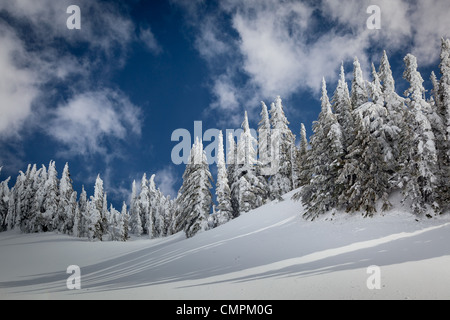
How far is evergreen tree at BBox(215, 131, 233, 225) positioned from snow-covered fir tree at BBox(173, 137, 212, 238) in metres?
1.50

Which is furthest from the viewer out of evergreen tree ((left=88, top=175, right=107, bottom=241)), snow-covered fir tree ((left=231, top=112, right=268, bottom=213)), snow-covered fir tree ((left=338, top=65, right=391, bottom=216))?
evergreen tree ((left=88, top=175, right=107, bottom=241))

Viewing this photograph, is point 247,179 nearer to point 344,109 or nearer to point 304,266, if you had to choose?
point 344,109

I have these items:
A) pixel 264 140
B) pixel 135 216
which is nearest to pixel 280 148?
pixel 264 140

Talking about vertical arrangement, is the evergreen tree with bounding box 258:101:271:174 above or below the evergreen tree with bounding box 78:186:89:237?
above

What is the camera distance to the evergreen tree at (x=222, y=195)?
99.8 ft

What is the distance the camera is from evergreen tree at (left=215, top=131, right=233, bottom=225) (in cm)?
3042

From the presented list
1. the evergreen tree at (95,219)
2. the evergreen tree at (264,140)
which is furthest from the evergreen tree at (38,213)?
the evergreen tree at (264,140)

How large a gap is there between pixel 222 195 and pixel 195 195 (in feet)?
12.9

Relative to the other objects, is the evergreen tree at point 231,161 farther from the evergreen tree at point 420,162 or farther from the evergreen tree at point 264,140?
the evergreen tree at point 420,162

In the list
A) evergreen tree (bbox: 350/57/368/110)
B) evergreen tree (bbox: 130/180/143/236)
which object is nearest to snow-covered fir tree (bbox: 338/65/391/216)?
evergreen tree (bbox: 350/57/368/110)

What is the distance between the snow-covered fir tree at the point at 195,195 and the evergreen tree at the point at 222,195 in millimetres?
1496

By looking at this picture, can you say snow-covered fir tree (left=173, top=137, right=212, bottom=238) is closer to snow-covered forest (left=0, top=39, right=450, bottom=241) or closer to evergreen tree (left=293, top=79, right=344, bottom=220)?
snow-covered forest (left=0, top=39, right=450, bottom=241)
